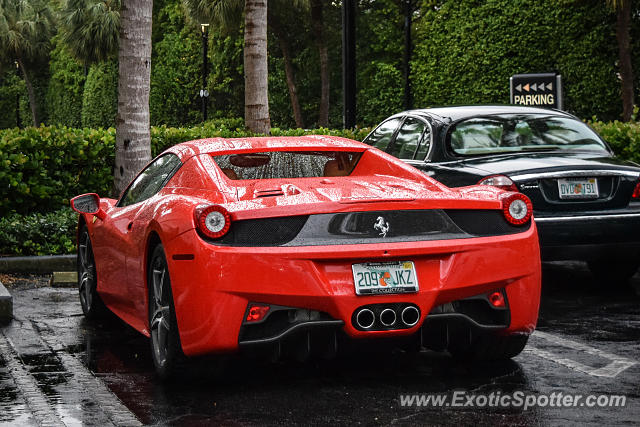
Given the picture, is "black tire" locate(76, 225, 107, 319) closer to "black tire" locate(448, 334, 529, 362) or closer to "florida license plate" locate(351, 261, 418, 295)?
"black tire" locate(448, 334, 529, 362)

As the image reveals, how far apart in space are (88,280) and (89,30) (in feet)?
161

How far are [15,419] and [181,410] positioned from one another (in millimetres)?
766

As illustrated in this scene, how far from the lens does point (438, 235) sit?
529 cm

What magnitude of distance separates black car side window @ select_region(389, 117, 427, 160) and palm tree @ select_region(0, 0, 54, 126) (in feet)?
196

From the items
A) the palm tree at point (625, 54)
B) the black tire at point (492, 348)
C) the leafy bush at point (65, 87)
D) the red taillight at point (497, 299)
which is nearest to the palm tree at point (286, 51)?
the palm tree at point (625, 54)

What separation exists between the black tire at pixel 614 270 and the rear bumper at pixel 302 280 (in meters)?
4.40

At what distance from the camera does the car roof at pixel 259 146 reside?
6.32 m

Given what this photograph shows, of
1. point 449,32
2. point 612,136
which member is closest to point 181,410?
point 612,136

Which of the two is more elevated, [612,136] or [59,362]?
[612,136]

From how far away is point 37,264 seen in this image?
11008mm

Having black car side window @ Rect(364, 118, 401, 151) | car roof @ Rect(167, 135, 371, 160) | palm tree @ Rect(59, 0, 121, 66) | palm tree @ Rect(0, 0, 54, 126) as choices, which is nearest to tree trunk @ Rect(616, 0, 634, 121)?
black car side window @ Rect(364, 118, 401, 151)

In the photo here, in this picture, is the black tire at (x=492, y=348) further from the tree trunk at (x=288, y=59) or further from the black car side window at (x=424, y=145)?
the tree trunk at (x=288, y=59)

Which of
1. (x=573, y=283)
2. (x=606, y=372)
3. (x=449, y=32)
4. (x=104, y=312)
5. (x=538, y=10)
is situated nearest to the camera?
(x=606, y=372)

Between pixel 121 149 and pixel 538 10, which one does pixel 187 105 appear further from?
pixel 121 149
